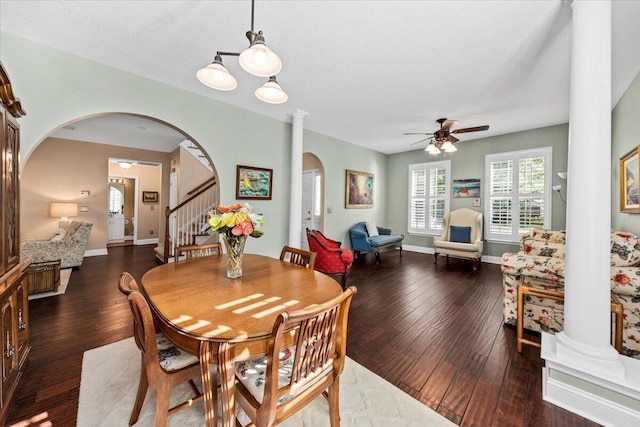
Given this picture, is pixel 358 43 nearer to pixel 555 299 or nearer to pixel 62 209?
pixel 555 299

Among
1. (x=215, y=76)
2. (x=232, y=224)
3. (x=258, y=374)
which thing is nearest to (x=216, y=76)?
(x=215, y=76)

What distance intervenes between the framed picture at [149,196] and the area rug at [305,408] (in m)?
7.01

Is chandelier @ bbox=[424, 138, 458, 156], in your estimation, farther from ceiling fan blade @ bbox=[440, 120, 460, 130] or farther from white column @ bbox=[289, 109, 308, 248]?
white column @ bbox=[289, 109, 308, 248]

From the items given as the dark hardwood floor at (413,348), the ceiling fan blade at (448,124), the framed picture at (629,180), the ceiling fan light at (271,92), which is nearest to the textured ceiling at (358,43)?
the ceiling fan blade at (448,124)

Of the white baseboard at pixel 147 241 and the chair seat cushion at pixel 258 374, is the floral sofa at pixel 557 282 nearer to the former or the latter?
the chair seat cushion at pixel 258 374

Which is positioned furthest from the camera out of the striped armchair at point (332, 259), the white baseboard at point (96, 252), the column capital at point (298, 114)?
the white baseboard at point (96, 252)

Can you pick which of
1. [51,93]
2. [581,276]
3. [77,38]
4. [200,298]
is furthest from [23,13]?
[581,276]

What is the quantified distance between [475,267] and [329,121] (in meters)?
3.98

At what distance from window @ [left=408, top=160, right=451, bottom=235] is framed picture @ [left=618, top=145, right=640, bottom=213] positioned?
10.5 ft

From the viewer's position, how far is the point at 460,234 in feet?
18.1

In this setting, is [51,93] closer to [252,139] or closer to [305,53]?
[252,139]

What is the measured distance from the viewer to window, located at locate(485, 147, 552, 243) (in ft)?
16.4

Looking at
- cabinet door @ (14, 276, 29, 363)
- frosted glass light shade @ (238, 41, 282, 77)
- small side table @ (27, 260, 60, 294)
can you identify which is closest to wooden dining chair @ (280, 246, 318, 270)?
frosted glass light shade @ (238, 41, 282, 77)

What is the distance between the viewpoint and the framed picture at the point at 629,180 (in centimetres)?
266
